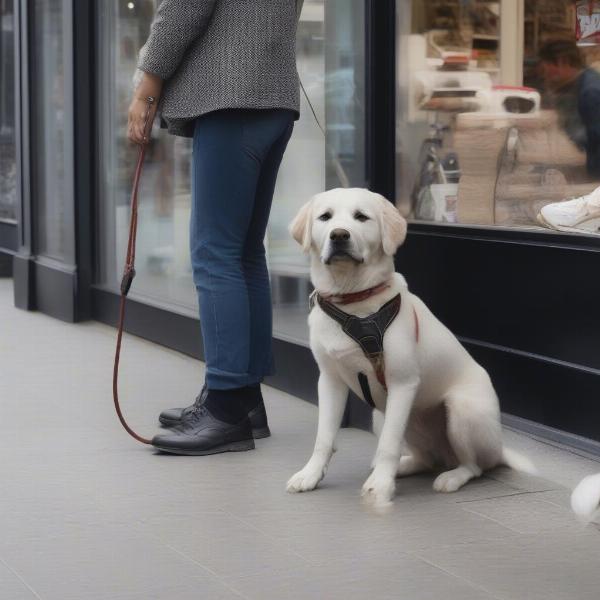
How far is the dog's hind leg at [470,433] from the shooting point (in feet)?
14.4

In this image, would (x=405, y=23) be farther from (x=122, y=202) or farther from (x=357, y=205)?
(x=122, y=202)

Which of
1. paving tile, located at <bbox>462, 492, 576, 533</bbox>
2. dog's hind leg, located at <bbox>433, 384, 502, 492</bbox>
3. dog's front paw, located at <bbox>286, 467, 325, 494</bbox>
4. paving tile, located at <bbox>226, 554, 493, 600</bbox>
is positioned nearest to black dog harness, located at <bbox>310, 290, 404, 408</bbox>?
dog's hind leg, located at <bbox>433, 384, 502, 492</bbox>

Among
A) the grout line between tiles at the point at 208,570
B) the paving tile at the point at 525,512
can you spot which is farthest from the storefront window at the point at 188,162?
the grout line between tiles at the point at 208,570

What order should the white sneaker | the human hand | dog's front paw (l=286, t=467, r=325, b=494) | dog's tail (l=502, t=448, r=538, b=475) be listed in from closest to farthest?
1. dog's front paw (l=286, t=467, r=325, b=494)
2. dog's tail (l=502, t=448, r=538, b=475)
3. the human hand
4. the white sneaker

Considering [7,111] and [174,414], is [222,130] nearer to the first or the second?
[174,414]

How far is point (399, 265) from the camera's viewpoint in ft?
18.8

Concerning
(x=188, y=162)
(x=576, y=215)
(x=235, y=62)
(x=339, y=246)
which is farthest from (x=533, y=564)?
(x=188, y=162)

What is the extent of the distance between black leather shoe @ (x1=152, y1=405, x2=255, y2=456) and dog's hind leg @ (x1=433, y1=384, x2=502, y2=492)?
847 mm

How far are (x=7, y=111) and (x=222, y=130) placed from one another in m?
8.75

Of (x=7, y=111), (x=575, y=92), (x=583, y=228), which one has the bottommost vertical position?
(x=583, y=228)

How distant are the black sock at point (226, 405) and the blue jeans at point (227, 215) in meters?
0.03

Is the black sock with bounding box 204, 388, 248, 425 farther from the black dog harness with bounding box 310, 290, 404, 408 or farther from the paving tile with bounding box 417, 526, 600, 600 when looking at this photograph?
the paving tile with bounding box 417, 526, 600, 600

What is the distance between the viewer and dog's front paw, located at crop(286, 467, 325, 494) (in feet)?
14.6

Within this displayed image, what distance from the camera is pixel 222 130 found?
16.0 feet
